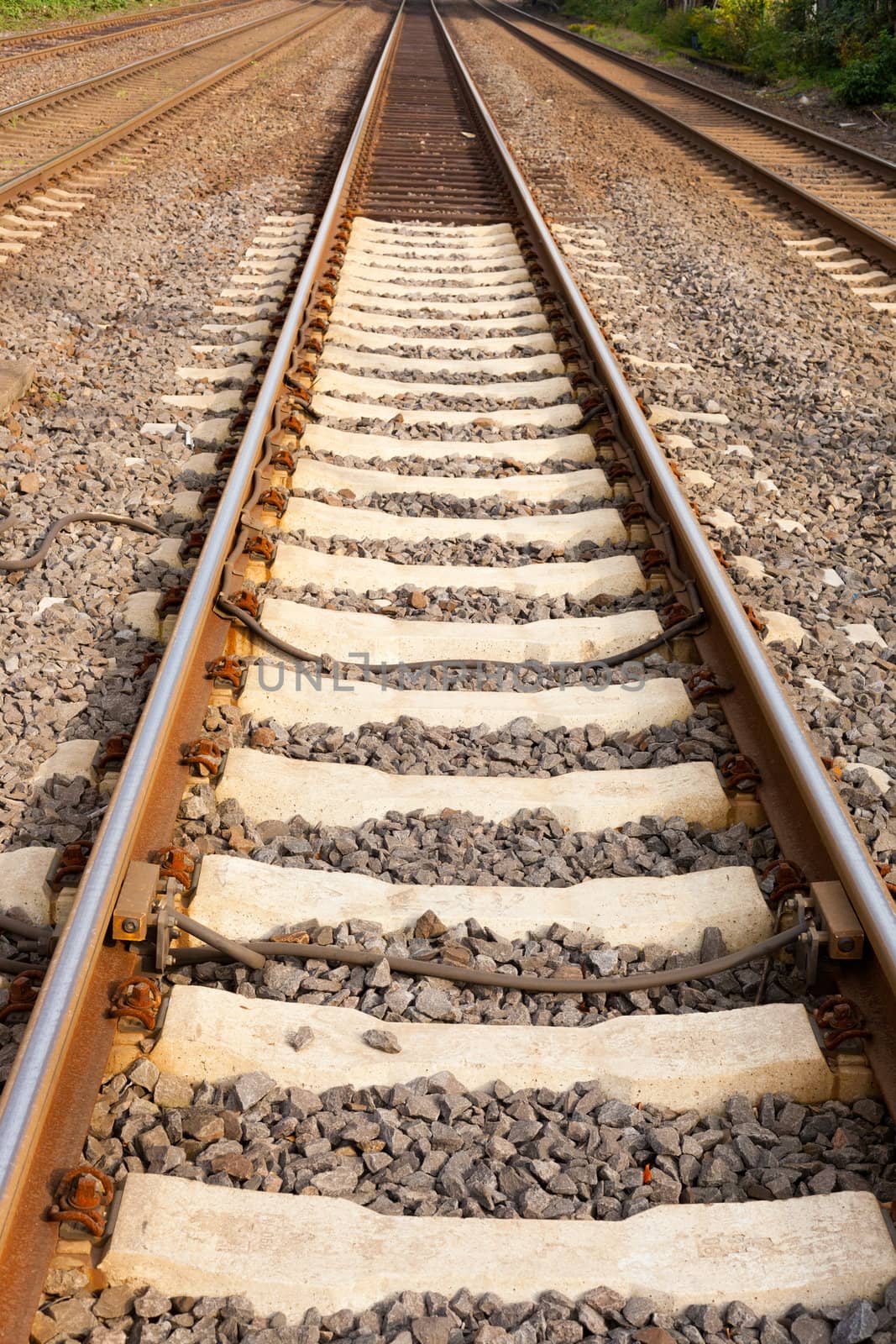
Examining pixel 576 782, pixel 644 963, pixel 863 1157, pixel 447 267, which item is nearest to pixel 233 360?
pixel 447 267

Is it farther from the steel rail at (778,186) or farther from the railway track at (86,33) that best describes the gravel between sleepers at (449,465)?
the railway track at (86,33)

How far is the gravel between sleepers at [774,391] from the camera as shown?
145 inches

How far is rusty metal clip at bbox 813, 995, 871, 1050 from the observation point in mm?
2283

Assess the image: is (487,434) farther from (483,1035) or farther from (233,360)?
(483,1035)

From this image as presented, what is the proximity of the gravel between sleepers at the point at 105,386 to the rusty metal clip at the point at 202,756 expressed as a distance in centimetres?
37

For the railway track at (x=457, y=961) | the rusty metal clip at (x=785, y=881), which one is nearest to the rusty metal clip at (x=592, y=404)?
the railway track at (x=457, y=961)

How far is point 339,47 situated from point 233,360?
57.5 ft

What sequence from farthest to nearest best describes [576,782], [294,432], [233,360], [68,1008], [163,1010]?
[233,360], [294,432], [576,782], [163,1010], [68,1008]

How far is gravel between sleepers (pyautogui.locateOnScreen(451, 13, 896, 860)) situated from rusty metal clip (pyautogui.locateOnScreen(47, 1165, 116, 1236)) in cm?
186

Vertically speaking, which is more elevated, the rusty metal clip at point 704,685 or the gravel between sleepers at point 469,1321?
the rusty metal clip at point 704,685

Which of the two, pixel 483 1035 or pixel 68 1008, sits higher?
pixel 68 1008

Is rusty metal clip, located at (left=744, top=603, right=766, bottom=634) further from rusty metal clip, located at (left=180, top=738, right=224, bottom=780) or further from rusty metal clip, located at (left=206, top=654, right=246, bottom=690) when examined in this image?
rusty metal clip, located at (left=180, top=738, right=224, bottom=780)

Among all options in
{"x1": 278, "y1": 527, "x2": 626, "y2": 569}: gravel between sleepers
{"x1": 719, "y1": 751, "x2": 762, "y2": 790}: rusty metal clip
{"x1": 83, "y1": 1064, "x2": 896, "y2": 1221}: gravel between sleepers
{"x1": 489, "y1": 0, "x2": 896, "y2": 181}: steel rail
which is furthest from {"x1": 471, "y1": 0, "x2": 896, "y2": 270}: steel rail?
{"x1": 83, "y1": 1064, "x2": 896, "y2": 1221}: gravel between sleepers

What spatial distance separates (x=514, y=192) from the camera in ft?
31.0
